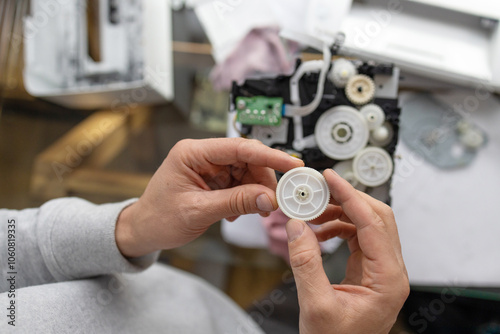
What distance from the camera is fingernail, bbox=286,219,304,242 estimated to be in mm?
621

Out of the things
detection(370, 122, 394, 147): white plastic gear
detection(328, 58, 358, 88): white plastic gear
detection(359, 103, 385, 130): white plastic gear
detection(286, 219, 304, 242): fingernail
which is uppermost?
detection(328, 58, 358, 88): white plastic gear

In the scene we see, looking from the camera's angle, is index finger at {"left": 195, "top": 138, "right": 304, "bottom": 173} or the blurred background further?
the blurred background

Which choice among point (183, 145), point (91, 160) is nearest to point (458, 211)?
point (183, 145)

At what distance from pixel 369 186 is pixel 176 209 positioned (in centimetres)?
48

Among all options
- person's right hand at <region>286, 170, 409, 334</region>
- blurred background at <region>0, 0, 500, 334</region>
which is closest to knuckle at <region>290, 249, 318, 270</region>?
person's right hand at <region>286, 170, 409, 334</region>

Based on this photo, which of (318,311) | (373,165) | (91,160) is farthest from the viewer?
(91,160)

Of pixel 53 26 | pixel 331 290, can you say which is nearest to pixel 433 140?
pixel 331 290

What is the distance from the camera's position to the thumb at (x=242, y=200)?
66cm

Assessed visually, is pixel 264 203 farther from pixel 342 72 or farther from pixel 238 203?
pixel 342 72

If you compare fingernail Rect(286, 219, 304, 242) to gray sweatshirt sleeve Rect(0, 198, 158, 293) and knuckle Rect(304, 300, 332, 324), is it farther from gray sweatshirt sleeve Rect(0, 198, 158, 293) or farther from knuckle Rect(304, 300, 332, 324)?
gray sweatshirt sleeve Rect(0, 198, 158, 293)

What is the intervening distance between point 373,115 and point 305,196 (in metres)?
0.36

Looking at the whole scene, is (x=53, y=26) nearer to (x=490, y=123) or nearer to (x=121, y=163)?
(x=121, y=163)

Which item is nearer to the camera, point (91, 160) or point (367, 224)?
point (367, 224)

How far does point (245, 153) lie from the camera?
66 cm
